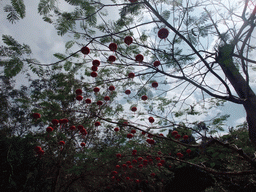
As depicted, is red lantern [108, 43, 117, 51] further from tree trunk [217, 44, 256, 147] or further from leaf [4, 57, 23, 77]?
tree trunk [217, 44, 256, 147]

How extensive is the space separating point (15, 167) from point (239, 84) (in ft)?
18.3

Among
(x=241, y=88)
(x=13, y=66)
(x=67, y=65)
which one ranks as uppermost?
(x=67, y=65)

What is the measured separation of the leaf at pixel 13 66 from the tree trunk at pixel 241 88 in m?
3.89

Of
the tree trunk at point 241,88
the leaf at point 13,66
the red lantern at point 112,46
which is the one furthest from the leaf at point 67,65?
the tree trunk at point 241,88

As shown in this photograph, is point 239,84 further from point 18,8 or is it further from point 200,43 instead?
point 18,8

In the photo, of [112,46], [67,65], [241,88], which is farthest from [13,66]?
[241,88]

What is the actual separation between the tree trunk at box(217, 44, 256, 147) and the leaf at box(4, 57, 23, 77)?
12.8 ft

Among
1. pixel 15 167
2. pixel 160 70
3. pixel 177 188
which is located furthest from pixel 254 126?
pixel 177 188

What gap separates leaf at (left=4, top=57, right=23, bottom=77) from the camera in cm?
208

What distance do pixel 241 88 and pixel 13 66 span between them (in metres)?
4.49

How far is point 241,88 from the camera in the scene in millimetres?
3047

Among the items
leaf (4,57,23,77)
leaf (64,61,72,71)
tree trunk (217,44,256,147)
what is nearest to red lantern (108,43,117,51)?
leaf (4,57,23,77)

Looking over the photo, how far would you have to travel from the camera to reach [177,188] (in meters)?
14.0

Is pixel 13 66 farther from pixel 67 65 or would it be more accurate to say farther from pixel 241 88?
pixel 241 88
